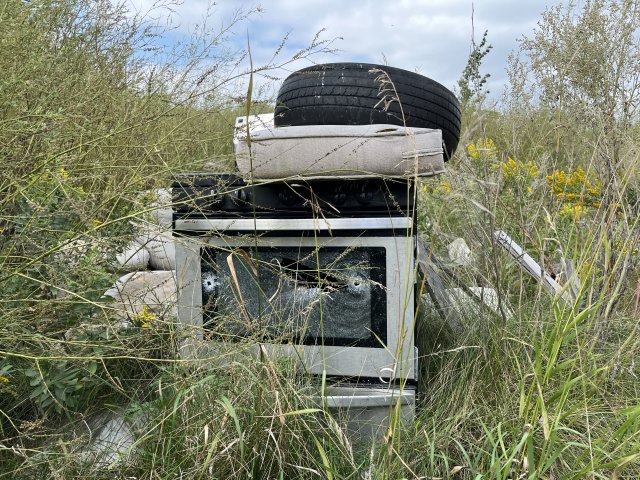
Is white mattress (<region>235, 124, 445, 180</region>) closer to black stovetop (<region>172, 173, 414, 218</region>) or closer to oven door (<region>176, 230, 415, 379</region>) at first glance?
→ black stovetop (<region>172, 173, 414, 218</region>)

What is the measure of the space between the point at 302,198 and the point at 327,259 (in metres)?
0.19

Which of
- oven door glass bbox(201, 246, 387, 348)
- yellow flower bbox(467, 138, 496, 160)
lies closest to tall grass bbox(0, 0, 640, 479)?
yellow flower bbox(467, 138, 496, 160)

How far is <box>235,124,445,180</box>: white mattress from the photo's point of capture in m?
1.62

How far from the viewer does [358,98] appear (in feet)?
5.98

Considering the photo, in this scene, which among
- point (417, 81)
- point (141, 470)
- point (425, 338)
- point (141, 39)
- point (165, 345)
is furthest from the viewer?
point (141, 39)

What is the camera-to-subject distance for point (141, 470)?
56.2 inches

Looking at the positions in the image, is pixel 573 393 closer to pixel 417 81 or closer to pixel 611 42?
pixel 417 81

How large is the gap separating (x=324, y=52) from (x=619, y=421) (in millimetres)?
1226

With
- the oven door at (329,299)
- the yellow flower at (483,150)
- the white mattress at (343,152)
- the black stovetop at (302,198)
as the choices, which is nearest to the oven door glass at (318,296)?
the oven door at (329,299)

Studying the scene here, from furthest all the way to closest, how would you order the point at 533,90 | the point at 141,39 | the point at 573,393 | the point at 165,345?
the point at 141,39 → the point at 533,90 → the point at 573,393 → the point at 165,345

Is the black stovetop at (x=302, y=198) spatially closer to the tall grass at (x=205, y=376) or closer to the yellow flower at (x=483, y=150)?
the tall grass at (x=205, y=376)

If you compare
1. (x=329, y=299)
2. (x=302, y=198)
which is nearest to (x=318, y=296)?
(x=329, y=299)

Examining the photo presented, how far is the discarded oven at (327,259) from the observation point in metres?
1.66

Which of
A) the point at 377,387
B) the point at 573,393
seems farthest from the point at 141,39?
the point at 573,393
